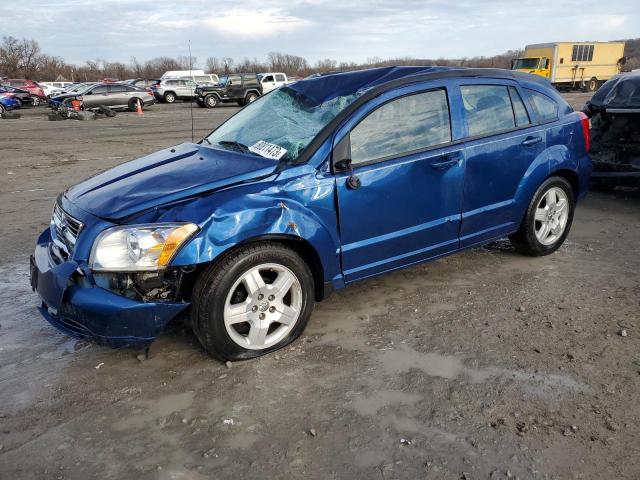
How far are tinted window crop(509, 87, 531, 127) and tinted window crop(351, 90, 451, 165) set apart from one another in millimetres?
830

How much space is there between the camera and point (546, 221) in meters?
5.02

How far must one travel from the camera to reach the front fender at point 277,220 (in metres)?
3.10

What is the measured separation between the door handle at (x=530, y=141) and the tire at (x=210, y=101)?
89.6 feet

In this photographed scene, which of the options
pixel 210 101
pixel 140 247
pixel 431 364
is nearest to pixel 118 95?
pixel 210 101

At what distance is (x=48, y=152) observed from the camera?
12.6 metres

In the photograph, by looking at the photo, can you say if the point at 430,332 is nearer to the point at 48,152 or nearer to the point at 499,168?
the point at 499,168

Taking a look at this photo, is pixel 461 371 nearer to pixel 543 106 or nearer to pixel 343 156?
pixel 343 156

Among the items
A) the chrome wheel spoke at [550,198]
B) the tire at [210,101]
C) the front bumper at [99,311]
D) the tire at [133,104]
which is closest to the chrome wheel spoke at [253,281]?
the front bumper at [99,311]

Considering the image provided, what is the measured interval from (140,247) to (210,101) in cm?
2840

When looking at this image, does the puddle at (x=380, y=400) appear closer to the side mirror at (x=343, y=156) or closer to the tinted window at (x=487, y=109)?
the side mirror at (x=343, y=156)

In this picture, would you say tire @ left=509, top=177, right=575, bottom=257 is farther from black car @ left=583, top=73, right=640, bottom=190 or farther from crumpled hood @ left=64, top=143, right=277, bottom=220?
crumpled hood @ left=64, top=143, right=277, bottom=220

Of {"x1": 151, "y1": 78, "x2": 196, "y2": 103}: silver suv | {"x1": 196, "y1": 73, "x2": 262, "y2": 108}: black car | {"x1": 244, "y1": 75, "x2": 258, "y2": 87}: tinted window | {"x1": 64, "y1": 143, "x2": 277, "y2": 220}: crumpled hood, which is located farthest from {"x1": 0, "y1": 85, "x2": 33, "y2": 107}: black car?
{"x1": 64, "y1": 143, "x2": 277, "y2": 220}: crumpled hood

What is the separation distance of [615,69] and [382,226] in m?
41.5

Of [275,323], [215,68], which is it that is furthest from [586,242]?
[215,68]
